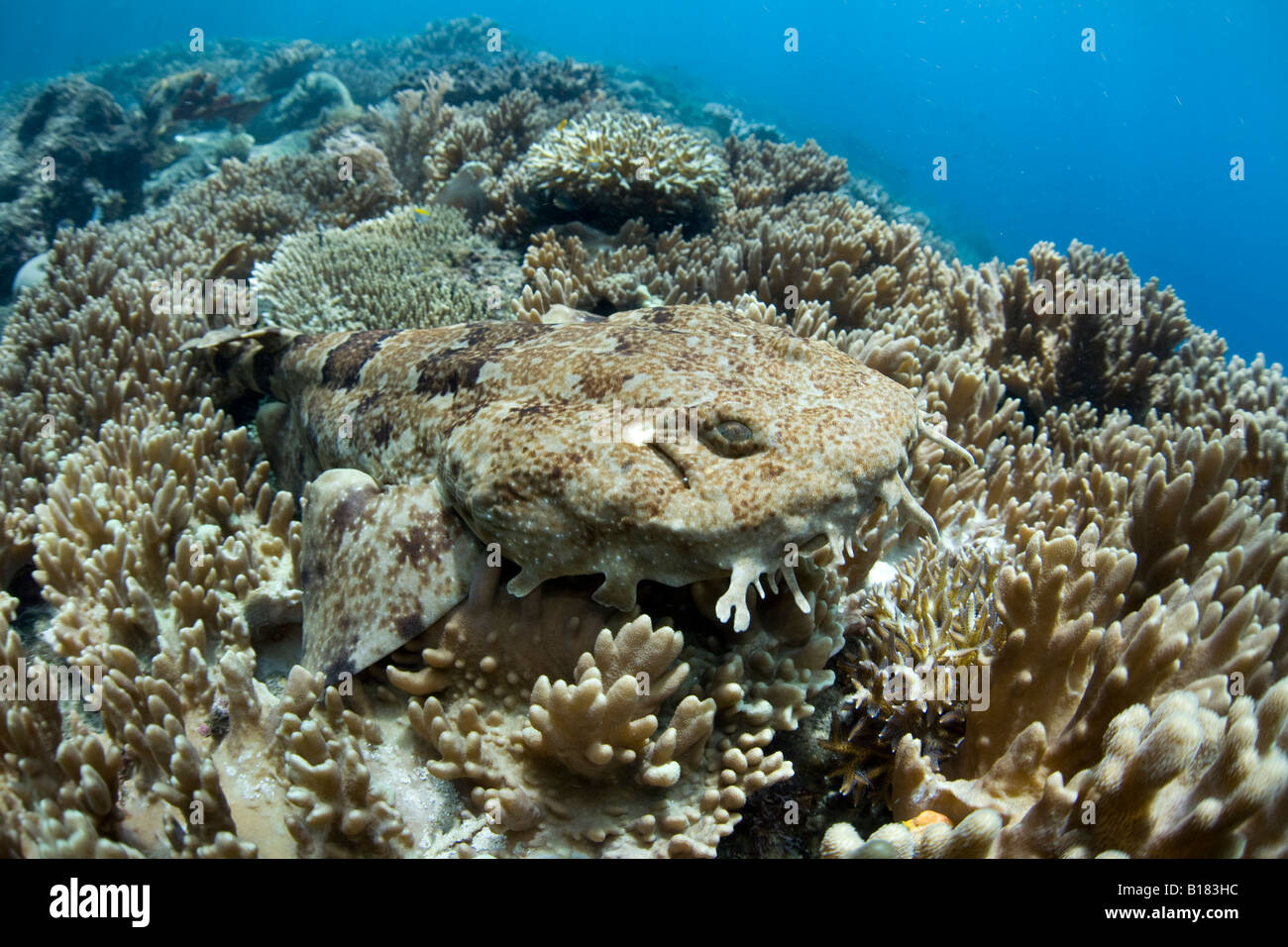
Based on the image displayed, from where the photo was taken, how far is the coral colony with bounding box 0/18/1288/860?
2004 millimetres

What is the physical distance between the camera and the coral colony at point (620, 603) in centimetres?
200

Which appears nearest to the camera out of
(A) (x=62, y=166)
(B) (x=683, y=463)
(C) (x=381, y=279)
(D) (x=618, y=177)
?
(B) (x=683, y=463)

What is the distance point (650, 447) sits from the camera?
2.14 meters

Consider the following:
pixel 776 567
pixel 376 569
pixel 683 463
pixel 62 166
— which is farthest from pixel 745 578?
pixel 62 166

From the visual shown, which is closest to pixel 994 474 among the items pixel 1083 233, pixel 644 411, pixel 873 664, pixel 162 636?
pixel 873 664

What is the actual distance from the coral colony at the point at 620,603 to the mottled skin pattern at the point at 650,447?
15 mm

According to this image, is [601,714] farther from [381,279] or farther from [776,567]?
[381,279]

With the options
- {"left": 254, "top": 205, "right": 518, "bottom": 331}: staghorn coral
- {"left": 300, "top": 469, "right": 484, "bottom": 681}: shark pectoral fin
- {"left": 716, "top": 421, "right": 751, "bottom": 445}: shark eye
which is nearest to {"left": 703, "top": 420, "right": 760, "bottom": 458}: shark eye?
{"left": 716, "top": 421, "right": 751, "bottom": 445}: shark eye

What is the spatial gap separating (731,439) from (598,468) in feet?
1.54

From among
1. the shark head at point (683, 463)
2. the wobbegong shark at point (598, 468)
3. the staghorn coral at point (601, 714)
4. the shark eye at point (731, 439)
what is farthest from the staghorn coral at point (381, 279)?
the shark eye at point (731, 439)

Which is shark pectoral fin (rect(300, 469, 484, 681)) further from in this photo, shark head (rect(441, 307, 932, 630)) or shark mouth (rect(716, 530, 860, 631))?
shark mouth (rect(716, 530, 860, 631))

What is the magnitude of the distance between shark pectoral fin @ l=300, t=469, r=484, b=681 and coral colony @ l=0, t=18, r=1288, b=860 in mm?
15

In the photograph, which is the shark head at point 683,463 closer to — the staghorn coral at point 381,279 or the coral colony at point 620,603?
the coral colony at point 620,603
